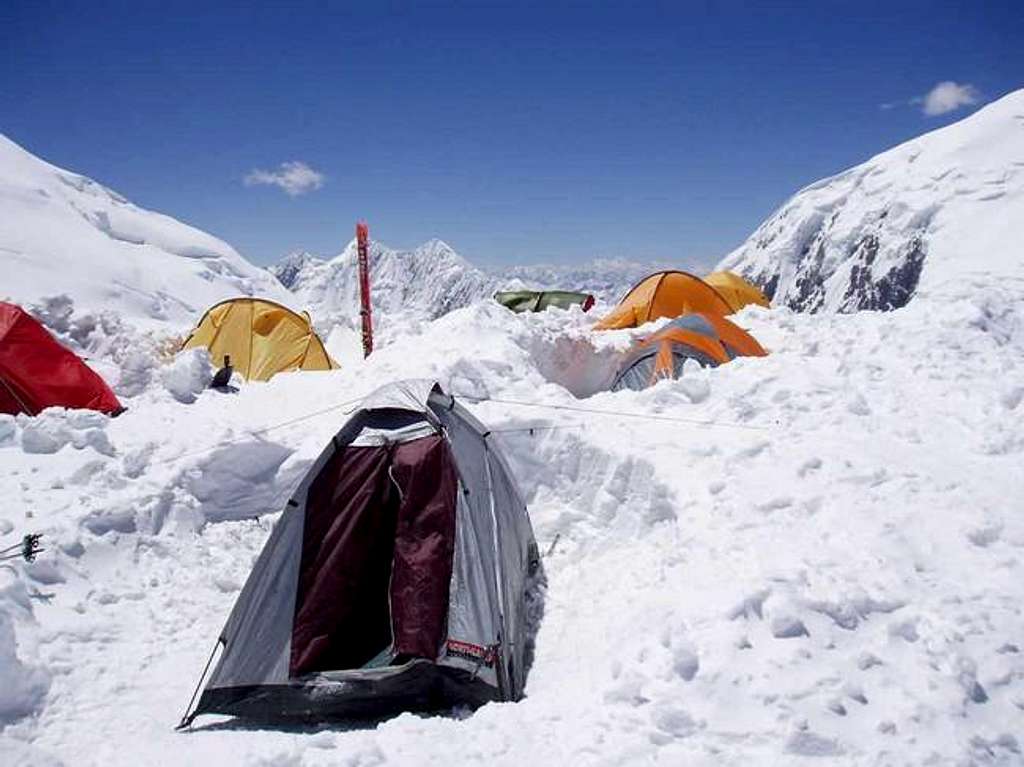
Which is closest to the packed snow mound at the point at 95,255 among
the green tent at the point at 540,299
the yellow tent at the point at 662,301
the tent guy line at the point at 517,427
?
the tent guy line at the point at 517,427

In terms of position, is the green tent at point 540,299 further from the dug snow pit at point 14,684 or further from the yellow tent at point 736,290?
the dug snow pit at point 14,684

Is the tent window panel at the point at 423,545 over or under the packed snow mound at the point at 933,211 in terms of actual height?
under

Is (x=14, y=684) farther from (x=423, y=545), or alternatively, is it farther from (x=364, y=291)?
(x=364, y=291)

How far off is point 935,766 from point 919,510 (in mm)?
2311

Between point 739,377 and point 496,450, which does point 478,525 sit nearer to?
point 496,450

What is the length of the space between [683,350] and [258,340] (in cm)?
971

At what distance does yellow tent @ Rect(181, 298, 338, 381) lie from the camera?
1478cm

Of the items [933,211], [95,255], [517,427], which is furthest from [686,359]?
[933,211]

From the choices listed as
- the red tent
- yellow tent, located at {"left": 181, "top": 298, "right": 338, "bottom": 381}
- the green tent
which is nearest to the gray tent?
the red tent

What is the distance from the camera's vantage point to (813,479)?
5.75 meters

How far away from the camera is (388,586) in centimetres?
571

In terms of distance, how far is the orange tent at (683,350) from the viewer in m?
11.1

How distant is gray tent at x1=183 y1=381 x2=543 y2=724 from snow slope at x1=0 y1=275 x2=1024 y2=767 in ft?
1.17

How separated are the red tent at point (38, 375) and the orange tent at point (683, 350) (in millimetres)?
8784
